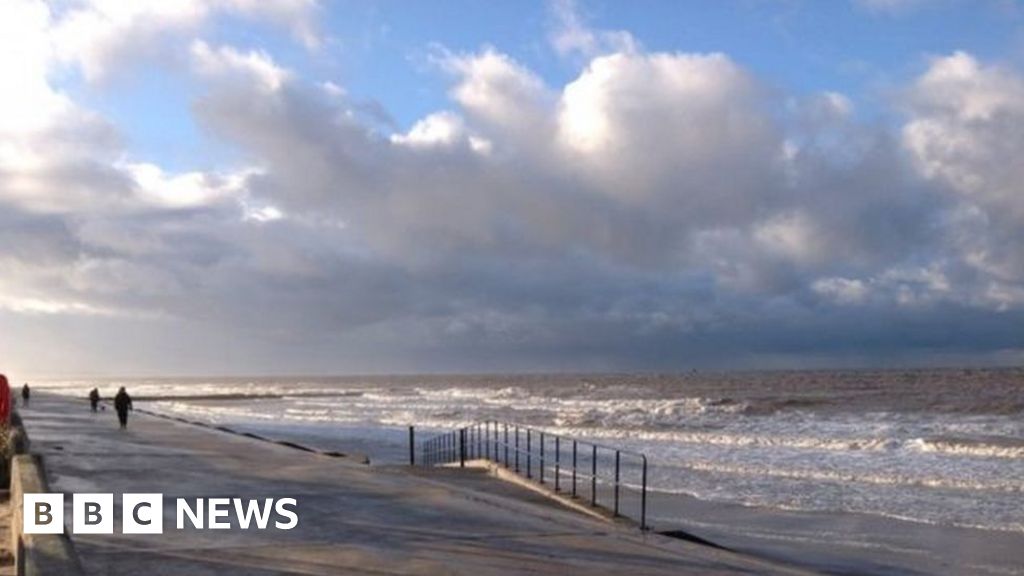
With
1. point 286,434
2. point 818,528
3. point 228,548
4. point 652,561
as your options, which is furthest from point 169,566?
point 286,434

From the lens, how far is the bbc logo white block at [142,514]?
11656 mm

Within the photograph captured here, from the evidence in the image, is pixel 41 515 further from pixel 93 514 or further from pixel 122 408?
pixel 122 408

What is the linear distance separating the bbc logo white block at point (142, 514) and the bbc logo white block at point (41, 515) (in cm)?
89

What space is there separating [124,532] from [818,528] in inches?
430

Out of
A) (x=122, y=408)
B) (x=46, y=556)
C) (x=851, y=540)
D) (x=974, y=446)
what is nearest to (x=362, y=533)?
(x=46, y=556)

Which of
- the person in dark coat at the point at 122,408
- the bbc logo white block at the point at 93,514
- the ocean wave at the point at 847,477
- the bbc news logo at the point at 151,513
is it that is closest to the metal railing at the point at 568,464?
the ocean wave at the point at 847,477

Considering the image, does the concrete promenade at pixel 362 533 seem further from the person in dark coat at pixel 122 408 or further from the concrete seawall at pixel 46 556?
the person in dark coat at pixel 122 408

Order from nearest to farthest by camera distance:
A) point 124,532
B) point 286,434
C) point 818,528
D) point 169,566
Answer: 1. point 169,566
2. point 124,532
3. point 818,528
4. point 286,434

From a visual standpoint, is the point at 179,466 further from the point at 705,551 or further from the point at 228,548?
the point at 705,551

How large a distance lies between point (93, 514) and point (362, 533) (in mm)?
3083

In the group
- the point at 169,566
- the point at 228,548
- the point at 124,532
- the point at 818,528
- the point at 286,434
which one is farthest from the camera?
the point at 286,434

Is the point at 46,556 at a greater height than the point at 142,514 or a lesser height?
greater

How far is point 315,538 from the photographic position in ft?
36.8

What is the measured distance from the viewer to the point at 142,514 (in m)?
12.6
